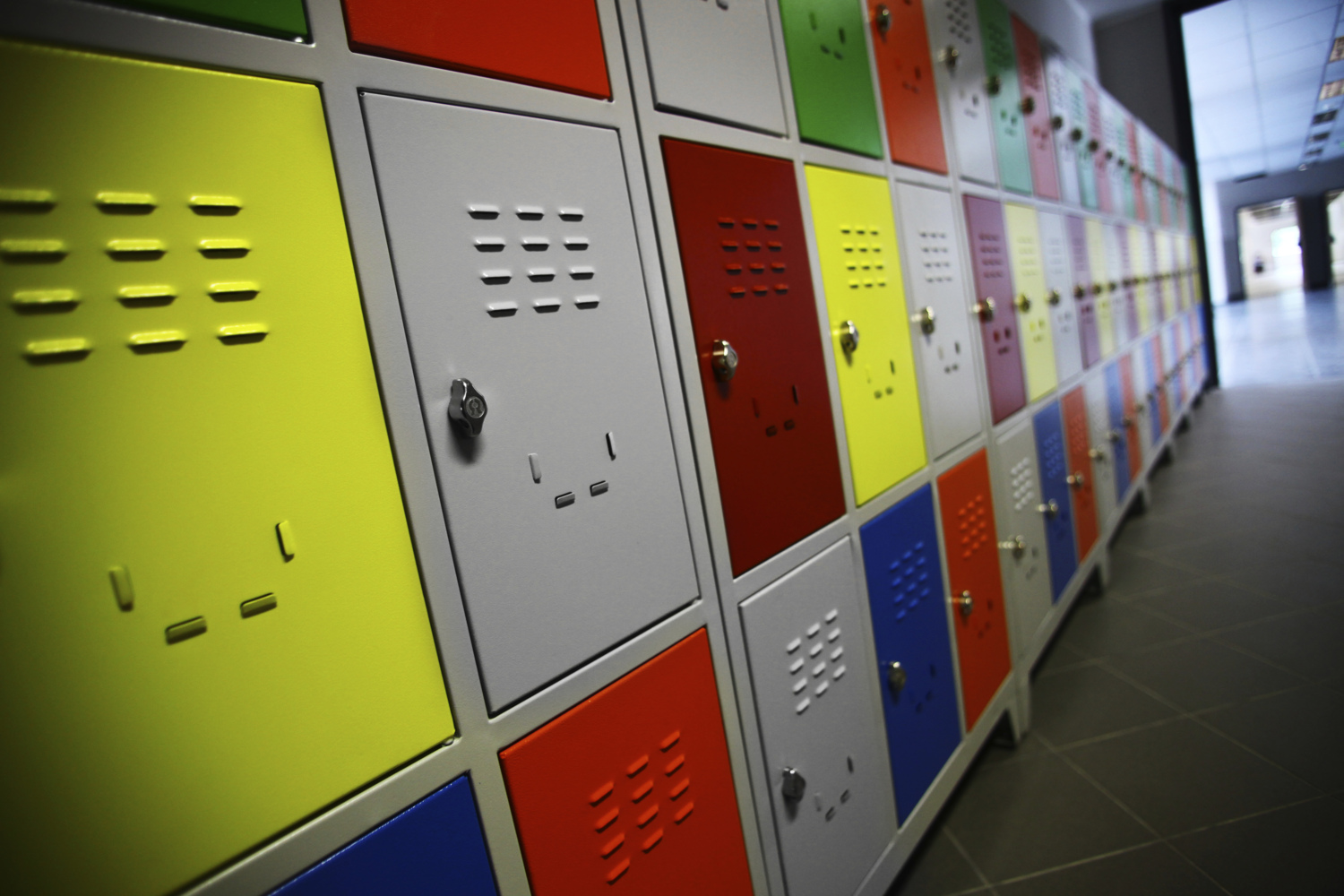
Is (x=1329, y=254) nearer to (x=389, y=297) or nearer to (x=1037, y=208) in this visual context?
(x=1037, y=208)

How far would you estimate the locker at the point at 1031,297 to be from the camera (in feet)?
8.12

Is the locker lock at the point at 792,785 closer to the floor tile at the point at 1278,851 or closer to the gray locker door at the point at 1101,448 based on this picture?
the floor tile at the point at 1278,851

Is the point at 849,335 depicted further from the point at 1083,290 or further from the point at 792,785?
the point at 1083,290

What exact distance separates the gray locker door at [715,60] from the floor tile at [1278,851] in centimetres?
177

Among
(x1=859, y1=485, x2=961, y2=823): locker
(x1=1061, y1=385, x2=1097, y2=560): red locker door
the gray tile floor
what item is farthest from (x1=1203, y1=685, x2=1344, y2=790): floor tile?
(x1=1061, y1=385, x2=1097, y2=560): red locker door

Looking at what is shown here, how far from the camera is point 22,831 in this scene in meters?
0.52

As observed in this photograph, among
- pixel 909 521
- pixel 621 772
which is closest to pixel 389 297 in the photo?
pixel 621 772

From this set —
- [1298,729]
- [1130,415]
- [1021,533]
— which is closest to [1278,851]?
[1298,729]

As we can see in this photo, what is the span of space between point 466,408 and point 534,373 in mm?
130

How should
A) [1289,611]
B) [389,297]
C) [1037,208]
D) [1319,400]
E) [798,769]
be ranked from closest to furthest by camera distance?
[389,297] → [798,769] → [1289,611] → [1037,208] → [1319,400]

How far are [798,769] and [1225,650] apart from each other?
196 centimetres

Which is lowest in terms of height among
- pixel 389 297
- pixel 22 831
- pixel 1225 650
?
pixel 1225 650

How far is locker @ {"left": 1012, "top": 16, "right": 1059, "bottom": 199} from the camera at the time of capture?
2.70m

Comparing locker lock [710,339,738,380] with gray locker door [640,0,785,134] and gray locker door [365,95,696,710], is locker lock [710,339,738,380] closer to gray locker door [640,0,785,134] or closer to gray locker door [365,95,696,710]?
gray locker door [365,95,696,710]
